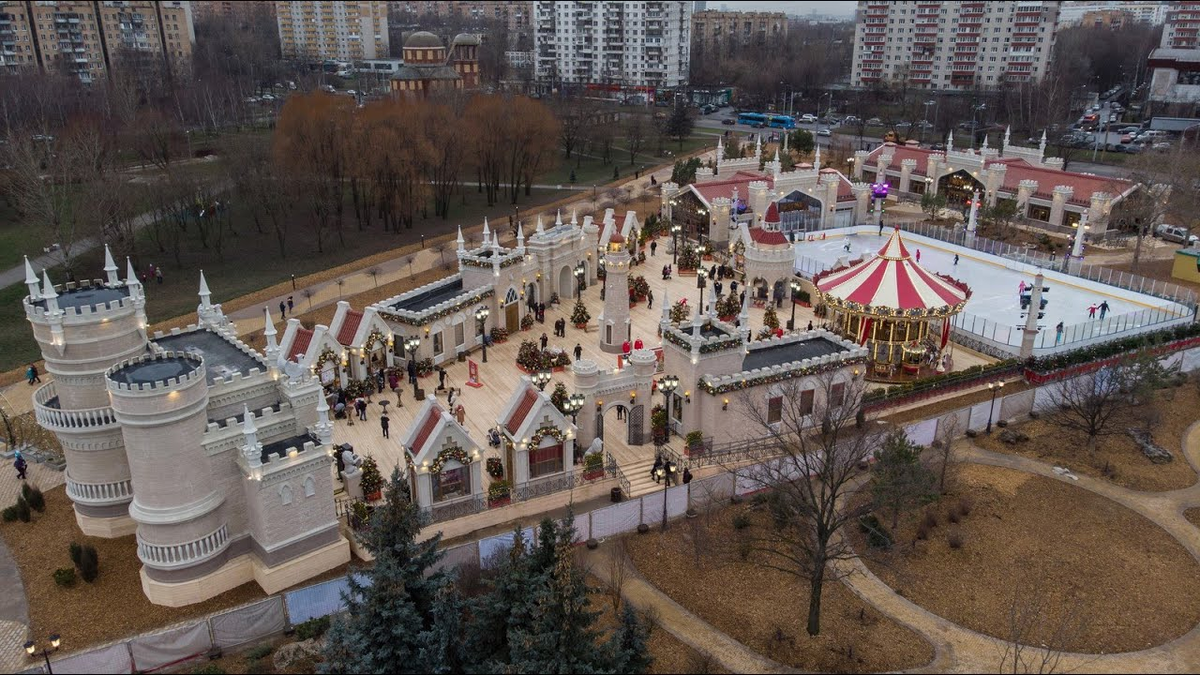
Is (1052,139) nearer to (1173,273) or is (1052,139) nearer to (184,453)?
(1173,273)

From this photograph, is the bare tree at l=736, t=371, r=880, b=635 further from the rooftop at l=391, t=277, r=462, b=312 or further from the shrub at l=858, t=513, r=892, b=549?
the rooftop at l=391, t=277, r=462, b=312

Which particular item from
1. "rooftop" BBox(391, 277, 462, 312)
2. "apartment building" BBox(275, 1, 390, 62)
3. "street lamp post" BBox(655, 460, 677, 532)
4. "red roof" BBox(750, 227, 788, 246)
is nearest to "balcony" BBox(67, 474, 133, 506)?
"rooftop" BBox(391, 277, 462, 312)

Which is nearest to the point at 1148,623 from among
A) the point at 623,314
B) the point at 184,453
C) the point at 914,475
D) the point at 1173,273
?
the point at 914,475

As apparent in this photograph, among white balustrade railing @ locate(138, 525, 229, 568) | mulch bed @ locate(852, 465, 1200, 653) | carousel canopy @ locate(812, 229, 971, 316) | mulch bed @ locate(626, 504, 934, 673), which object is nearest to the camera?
mulch bed @ locate(626, 504, 934, 673)

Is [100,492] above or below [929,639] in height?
→ above

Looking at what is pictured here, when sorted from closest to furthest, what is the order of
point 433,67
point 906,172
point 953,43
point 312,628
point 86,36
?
point 312,628
point 906,172
point 433,67
point 86,36
point 953,43

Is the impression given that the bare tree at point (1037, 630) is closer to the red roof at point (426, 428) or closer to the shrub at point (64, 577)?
the red roof at point (426, 428)

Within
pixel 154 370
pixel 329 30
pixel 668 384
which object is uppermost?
pixel 329 30

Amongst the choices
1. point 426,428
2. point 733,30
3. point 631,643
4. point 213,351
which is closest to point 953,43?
point 733,30

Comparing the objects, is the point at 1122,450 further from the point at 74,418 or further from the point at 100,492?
the point at 74,418
